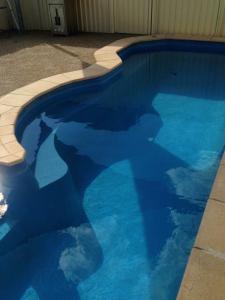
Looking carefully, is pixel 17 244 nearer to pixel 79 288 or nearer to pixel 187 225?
pixel 79 288

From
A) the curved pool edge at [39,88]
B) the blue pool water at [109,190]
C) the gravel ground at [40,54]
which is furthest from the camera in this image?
the gravel ground at [40,54]

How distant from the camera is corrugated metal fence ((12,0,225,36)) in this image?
760cm

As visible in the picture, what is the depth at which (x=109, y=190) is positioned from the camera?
3535mm

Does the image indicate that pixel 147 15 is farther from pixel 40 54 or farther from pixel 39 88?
pixel 39 88

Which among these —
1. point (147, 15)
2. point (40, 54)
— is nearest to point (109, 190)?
point (40, 54)

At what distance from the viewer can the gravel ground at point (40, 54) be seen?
18.8ft

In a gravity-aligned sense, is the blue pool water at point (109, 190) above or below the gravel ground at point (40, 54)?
below

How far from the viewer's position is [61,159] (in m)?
4.05

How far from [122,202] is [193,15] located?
6.15 meters

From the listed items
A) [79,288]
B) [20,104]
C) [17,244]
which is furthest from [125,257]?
[20,104]

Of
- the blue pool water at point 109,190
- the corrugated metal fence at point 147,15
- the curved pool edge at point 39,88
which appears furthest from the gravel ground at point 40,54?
the blue pool water at point 109,190

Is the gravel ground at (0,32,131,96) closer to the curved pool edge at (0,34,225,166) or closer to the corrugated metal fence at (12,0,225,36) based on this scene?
the curved pool edge at (0,34,225,166)

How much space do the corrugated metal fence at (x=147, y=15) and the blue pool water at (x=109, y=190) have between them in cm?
256

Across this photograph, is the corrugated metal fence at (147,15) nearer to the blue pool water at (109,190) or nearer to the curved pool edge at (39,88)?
the curved pool edge at (39,88)
